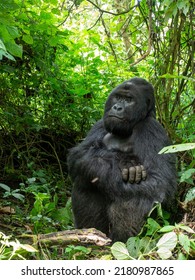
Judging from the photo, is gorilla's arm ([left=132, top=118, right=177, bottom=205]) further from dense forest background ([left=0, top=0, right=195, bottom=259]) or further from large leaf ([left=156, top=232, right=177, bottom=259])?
large leaf ([left=156, top=232, right=177, bottom=259])

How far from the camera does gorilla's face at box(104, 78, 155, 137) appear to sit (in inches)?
143

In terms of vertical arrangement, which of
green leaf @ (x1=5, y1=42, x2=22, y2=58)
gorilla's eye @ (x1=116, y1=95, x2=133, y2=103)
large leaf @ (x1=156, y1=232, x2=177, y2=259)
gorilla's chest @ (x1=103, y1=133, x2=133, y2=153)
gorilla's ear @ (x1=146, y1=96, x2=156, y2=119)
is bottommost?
large leaf @ (x1=156, y1=232, x2=177, y2=259)

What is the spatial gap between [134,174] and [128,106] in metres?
0.52

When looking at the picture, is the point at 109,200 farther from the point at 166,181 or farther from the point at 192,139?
the point at 192,139

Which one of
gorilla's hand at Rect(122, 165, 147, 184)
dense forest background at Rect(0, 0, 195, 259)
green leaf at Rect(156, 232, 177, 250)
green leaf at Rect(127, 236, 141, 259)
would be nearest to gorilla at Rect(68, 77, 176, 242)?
gorilla's hand at Rect(122, 165, 147, 184)

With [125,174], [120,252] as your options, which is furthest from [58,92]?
[120,252]

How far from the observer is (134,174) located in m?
3.49

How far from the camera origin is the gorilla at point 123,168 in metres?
3.43

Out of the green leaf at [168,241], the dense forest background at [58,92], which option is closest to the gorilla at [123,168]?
the dense forest background at [58,92]

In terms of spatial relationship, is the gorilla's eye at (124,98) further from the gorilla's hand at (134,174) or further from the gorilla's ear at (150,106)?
the gorilla's hand at (134,174)

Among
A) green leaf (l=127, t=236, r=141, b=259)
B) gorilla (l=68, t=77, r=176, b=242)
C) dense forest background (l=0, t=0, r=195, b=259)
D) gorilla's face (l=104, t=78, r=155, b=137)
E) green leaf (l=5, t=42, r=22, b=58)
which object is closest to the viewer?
green leaf (l=127, t=236, r=141, b=259)

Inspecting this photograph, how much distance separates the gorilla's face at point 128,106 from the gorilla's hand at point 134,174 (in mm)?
330

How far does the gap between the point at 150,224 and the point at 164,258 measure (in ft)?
1.89

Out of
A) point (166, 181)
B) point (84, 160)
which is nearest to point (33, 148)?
point (84, 160)
